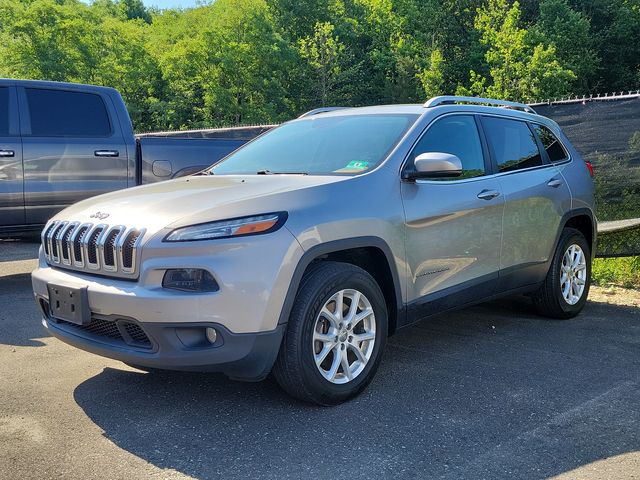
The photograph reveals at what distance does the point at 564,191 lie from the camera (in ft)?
18.0

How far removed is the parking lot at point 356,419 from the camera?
2.94 metres

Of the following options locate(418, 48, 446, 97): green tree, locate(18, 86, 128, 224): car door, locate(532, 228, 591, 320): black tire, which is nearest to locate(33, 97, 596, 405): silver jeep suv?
locate(532, 228, 591, 320): black tire

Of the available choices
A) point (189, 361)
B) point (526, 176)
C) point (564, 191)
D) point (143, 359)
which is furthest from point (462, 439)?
point (564, 191)

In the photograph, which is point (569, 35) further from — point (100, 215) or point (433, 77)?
point (100, 215)

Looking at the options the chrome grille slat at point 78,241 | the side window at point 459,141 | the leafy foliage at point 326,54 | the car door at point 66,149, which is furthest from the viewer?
the leafy foliage at point 326,54

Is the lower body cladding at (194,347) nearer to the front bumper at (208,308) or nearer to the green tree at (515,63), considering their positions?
the front bumper at (208,308)

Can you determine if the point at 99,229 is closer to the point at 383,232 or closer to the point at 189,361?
the point at 189,361

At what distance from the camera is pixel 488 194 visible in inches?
183

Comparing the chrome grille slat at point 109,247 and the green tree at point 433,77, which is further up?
the green tree at point 433,77

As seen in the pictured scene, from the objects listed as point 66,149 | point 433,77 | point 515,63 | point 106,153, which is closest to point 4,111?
point 66,149

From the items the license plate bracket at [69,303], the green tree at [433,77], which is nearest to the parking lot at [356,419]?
the license plate bracket at [69,303]

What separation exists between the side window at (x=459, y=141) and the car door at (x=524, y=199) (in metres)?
0.17

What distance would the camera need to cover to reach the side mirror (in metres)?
3.94

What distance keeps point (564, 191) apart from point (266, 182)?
114 inches
